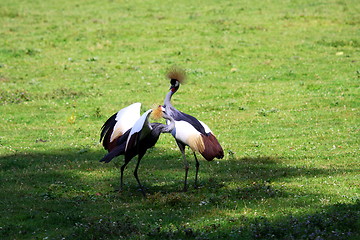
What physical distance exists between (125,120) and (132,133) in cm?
179

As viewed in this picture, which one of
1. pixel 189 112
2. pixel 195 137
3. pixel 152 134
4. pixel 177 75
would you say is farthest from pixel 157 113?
pixel 189 112

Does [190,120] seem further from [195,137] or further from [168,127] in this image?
[195,137]

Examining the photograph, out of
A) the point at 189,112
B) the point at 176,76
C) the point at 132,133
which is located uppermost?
the point at 176,76

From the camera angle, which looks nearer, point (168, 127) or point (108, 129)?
point (168, 127)

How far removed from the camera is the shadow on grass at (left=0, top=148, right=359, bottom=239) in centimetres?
956

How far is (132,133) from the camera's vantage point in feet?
37.7

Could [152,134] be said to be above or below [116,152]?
above

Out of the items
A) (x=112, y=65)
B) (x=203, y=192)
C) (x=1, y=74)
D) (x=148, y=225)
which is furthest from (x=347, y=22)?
(x=148, y=225)

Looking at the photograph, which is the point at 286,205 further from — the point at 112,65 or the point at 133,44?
the point at 133,44

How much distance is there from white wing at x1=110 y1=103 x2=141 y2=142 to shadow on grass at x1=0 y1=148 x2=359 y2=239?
4.51 feet

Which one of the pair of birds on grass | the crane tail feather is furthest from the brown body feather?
the crane tail feather

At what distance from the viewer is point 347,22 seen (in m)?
37.8

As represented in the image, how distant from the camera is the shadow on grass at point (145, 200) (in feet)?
31.4

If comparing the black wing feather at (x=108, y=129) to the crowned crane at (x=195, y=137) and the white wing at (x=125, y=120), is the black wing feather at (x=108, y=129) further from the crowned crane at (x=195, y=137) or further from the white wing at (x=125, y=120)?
the crowned crane at (x=195, y=137)
